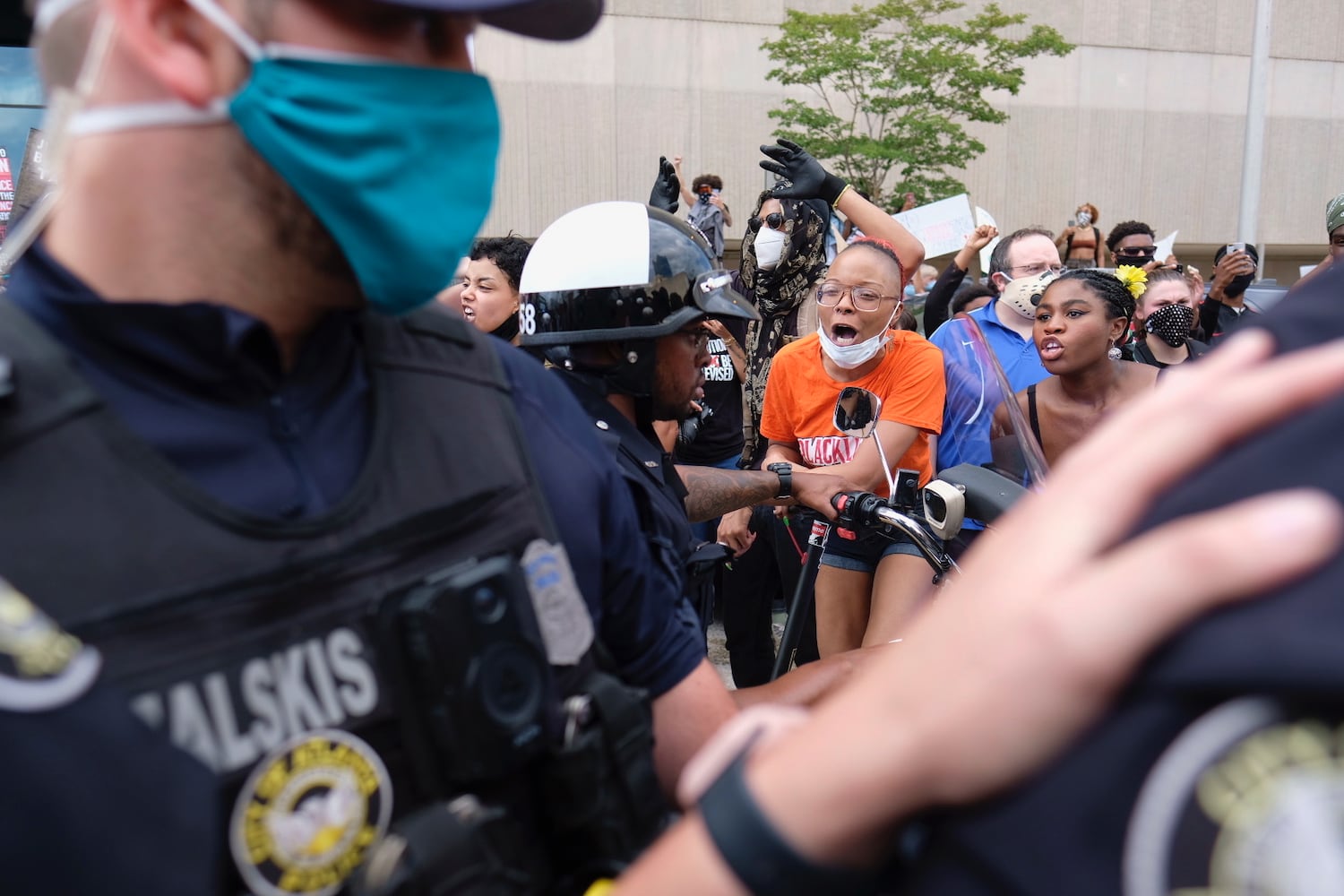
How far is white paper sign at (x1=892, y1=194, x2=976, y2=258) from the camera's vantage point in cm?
777

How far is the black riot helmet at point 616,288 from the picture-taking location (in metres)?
3.18

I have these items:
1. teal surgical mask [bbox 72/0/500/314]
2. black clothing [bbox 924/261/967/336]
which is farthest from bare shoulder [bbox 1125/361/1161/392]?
teal surgical mask [bbox 72/0/500/314]

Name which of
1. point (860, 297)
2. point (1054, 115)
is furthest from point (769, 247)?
point (1054, 115)

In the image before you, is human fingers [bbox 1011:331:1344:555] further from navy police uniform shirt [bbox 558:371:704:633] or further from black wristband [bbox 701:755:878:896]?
navy police uniform shirt [bbox 558:371:704:633]

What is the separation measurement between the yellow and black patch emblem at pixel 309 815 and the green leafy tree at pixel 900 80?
71.8ft

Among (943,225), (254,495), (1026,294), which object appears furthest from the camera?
(943,225)

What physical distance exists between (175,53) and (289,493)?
526mm

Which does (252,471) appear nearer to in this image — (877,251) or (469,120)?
(469,120)

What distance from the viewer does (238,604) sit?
1156 millimetres

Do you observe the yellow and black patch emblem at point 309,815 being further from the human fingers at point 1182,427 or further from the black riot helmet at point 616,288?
the black riot helmet at point 616,288

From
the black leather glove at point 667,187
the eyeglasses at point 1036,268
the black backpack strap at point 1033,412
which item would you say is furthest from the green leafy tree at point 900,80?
the black backpack strap at point 1033,412

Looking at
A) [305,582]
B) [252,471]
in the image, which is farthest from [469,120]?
[305,582]

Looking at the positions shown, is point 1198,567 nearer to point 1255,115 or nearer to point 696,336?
point 696,336

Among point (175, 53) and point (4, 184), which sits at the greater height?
point (175, 53)
